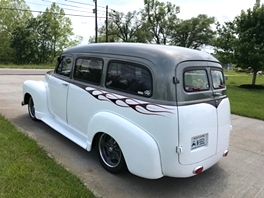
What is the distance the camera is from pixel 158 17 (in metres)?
42.6

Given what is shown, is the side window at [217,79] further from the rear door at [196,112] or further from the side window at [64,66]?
the side window at [64,66]

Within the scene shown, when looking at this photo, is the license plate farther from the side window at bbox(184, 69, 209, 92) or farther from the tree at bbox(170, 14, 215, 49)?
the tree at bbox(170, 14, 215, 49)

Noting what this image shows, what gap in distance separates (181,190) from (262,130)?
12.0 feet

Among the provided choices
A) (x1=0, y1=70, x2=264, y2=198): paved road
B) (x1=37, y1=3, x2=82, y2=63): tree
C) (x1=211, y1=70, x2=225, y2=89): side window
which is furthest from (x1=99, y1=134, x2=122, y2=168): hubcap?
(x1=37, y1=3, x2=82, y2=63): tree

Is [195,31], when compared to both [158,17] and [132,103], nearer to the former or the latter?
[158,17]

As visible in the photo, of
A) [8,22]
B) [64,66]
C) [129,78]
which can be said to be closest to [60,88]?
[64,66]

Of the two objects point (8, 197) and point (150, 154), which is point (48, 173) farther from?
point (150, 154)

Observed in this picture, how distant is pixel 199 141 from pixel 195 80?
0.76m

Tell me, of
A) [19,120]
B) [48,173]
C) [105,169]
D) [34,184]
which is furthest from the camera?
[19,120]

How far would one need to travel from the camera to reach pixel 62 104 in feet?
13.6

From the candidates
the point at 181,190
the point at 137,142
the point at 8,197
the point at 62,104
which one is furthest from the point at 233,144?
the point at 8,197

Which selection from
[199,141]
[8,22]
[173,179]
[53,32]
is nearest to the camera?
[199,141]

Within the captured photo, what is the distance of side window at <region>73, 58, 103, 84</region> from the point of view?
3.43 meters

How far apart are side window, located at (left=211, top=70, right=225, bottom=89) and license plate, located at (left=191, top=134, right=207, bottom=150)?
752mm
